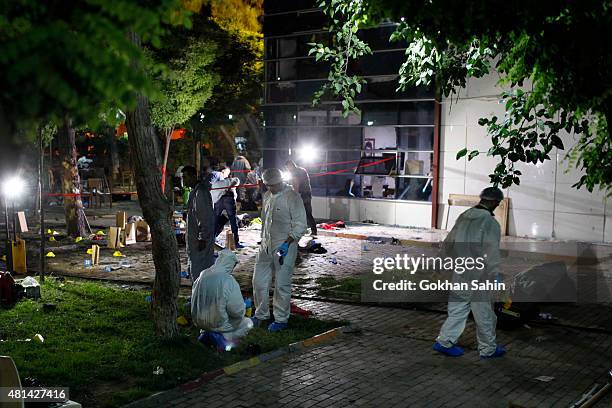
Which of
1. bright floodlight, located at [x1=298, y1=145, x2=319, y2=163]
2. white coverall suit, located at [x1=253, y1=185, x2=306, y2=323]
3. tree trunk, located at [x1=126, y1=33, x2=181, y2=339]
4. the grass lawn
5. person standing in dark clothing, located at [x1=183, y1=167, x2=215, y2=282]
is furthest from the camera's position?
bright floodlight, located at [x1=298, y1=145, x2=319, y2=163]

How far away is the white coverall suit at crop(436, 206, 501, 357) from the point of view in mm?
7172

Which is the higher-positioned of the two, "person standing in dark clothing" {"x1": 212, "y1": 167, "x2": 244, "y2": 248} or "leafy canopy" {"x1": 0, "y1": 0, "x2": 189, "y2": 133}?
"leafy canopy" {"x1": 0, "y1": 0, "x2": 189, "y2": 133}

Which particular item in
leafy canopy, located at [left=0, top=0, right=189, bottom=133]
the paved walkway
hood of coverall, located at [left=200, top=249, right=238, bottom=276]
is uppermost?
leafy canopy, located at [left=0, top=0, right=189, bottom=133]

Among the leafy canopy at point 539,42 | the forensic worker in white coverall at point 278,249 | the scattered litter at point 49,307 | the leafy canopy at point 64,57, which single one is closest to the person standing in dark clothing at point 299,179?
the forensic worker in white coverall at point 278,249

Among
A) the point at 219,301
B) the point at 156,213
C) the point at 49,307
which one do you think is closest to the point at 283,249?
the point at 219,301

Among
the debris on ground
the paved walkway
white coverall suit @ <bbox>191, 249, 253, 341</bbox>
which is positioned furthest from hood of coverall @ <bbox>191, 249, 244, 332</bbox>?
the debris on ground

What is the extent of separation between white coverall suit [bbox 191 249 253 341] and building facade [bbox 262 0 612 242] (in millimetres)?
10564

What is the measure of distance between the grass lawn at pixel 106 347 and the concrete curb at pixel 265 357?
0.12 m

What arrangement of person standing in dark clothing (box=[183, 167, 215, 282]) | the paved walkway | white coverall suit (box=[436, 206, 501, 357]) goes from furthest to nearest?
1. person standing in dark clothing (box=[183, 167, 215, 282])
2. white coverall suit (box=[436, 206, 501, 357])
3. the paved walkway

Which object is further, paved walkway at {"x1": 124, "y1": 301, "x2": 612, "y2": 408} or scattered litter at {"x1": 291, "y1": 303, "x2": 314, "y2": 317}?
scattered litter at {"x1": 291, "y1": 303, "x2": 314, "y2": 317}

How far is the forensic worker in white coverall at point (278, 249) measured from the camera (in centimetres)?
825

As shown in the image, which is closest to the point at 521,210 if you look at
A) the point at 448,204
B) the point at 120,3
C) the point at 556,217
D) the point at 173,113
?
the point at 556,217

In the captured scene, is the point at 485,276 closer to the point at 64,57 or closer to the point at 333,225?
the point at 64,57

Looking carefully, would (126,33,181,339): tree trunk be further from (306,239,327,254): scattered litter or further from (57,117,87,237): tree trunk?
(57,117,87,237): tree trunk
